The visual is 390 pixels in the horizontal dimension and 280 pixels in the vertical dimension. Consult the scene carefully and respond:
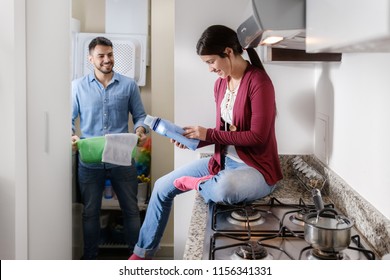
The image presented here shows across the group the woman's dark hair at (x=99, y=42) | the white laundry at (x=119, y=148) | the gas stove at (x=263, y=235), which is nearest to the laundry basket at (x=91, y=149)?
the white laundry at (x=119, y=148)

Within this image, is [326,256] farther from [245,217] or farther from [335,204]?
[335,204]

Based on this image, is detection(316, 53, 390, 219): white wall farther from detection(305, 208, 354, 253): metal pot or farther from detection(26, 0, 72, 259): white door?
detection(26, 0, 72, 259): white door

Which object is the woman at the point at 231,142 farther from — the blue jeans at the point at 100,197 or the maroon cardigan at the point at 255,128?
the blue jeans at the point at 100,197

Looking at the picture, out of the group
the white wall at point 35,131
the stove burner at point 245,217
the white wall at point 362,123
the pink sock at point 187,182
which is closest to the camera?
the white wall at point 362,123

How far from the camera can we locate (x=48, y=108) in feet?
5.31

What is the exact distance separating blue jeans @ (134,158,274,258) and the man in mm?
719

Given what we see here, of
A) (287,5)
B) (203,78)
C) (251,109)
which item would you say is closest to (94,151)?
(203,78)

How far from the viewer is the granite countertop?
2.81 ft

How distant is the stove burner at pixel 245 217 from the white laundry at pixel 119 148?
109cm

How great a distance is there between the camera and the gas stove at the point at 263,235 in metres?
0.82

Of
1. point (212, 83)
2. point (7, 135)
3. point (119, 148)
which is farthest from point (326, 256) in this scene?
point (119, 148)

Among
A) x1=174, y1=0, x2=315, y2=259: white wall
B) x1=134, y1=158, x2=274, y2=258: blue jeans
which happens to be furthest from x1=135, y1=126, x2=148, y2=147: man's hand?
x1=134, y1=158, x2=274, y2=258: blue jeans
